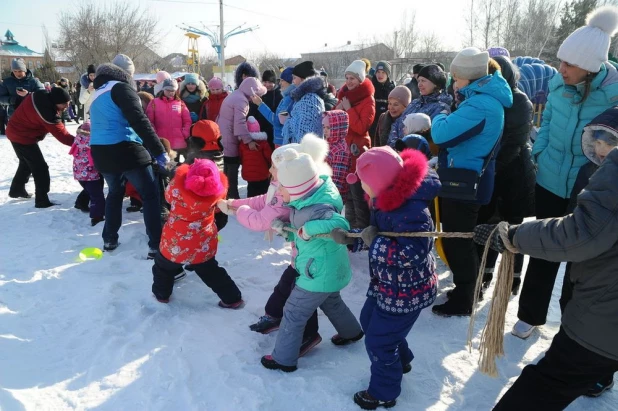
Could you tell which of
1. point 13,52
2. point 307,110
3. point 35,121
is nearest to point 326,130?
point 307,110

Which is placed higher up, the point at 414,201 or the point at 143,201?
the point at 414,201

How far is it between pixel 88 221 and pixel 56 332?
9.70 ft

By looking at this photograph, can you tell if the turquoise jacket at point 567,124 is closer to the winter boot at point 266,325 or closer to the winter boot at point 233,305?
the winter boot at point 266,325

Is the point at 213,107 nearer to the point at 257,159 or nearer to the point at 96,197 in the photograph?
the point at 257,159

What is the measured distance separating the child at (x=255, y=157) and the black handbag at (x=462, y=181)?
3.20 meters

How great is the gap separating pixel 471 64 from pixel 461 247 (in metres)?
1.43

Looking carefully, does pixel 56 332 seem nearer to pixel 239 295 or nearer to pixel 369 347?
pixel 239 295

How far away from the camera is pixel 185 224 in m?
3.61

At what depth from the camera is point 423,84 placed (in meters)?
4.41

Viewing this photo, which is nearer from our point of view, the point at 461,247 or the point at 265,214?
the point at 265,214

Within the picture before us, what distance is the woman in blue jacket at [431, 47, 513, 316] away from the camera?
10.5ft

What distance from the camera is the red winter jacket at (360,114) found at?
4953 millimetres

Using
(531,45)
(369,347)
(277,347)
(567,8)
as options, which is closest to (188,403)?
(277,347)

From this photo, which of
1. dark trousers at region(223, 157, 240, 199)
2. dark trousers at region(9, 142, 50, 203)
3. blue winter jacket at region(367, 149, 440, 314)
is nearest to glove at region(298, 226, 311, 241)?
blue winter jacket at region(367, 149, 440, 314)
